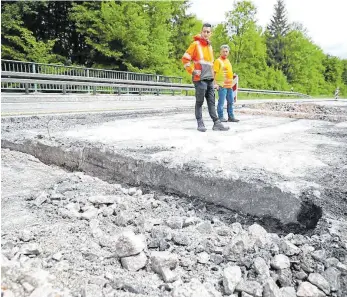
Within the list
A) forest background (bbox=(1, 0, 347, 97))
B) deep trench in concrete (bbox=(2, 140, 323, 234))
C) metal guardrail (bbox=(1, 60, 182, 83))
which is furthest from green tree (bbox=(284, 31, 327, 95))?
deep trench in concrete (bbox=(2, 140, 323, 234))

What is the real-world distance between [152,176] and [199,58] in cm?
287

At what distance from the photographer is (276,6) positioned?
53.8m

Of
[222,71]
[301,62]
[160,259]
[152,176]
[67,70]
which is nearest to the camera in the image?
[160,259]

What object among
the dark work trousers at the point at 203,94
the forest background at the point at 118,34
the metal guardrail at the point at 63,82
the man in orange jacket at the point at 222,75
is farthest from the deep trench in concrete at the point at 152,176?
the forest background at the point at 118,34

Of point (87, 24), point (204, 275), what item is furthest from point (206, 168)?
point (87, 24)

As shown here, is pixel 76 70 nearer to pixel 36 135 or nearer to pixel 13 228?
pixel 36 135

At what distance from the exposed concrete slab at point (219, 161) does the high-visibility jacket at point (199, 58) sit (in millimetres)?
1070

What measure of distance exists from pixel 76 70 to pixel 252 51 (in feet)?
81.5

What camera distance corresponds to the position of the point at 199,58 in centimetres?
546

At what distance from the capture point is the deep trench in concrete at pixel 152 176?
2.51 m

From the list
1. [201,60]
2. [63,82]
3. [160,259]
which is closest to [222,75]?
[201,60]

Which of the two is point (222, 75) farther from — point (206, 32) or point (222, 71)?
point (206, 32)

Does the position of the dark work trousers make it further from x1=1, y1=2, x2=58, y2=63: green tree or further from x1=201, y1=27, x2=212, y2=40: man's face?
x1=1, y1=2, x2=58, y2=63: green tree

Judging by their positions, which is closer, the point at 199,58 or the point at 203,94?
the point at 199,58
